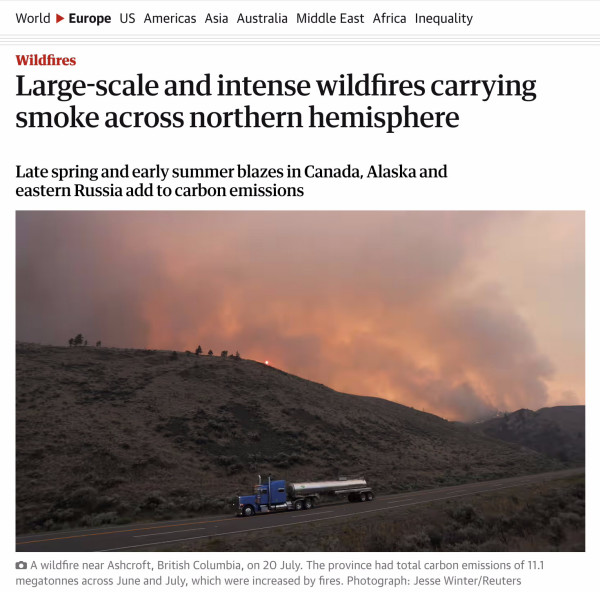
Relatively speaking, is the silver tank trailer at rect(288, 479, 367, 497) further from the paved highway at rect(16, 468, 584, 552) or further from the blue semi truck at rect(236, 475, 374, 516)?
the paved highway at rect(16, 468, 584, 552)

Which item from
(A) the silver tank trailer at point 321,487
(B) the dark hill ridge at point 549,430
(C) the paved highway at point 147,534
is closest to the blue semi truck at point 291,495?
(A) the silver tank trailer at point 321,487

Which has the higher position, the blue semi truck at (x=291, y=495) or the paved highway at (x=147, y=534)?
the paved highway at (x=147, y=534)

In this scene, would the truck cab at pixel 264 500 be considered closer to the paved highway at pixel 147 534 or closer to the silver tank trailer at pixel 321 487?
the silver tank trailer at pixel 321 487

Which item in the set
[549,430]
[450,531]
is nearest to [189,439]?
[450,531]

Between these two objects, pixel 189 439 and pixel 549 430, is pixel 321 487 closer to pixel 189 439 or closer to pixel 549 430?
pixel 189 439

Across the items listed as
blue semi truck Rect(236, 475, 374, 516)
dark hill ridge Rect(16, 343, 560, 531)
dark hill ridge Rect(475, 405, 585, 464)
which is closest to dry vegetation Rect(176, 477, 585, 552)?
blue semi truck Rect(236, 475, 374, 516)
